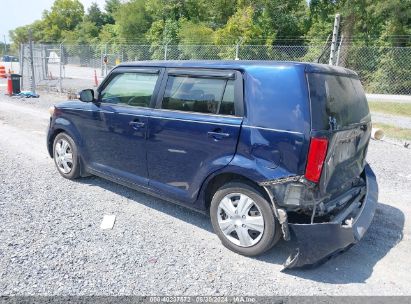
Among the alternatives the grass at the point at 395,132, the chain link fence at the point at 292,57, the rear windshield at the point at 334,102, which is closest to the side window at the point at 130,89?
the rear windshield at the point at 334,102

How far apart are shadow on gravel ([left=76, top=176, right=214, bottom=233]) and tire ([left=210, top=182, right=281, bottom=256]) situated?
51cm

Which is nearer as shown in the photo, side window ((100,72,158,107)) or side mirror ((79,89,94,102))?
side window ((100,72,158,107))

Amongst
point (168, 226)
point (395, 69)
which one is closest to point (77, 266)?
point (168, 226)

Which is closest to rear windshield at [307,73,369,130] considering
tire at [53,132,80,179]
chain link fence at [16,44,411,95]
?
tire at [53,132,80,179]

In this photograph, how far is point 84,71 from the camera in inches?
992

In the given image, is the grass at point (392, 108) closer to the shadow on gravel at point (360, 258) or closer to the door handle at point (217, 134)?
the shadow on gravel at point (360, 258)

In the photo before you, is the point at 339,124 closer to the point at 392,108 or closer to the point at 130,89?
the point at 130,89

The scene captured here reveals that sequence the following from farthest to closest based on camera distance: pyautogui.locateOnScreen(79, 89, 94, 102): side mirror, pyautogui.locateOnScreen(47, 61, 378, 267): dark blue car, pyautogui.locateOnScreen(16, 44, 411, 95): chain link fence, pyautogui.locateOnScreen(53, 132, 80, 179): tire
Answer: pyautogui.locateOnScreen(16, 44, 411, 95): chain link fence → pyautogui.locateOnScreen(53, 132, 80, 179): tire → pyautogui.locateOnScreen(79, 89, 94, 102): side mirror → pyautogui.locateOnScreen(47, 61, 378, 267): dark blue car

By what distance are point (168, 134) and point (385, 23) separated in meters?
23.2

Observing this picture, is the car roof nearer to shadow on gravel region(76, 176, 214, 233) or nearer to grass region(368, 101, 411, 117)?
shadow on gravel region(76, 176, 214, 233)

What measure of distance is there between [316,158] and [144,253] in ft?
6.09

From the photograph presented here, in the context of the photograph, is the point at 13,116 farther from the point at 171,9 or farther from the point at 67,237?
the point at 171,9

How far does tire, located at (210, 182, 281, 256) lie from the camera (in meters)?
3.34

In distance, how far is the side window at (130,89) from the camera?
4.31 meters
